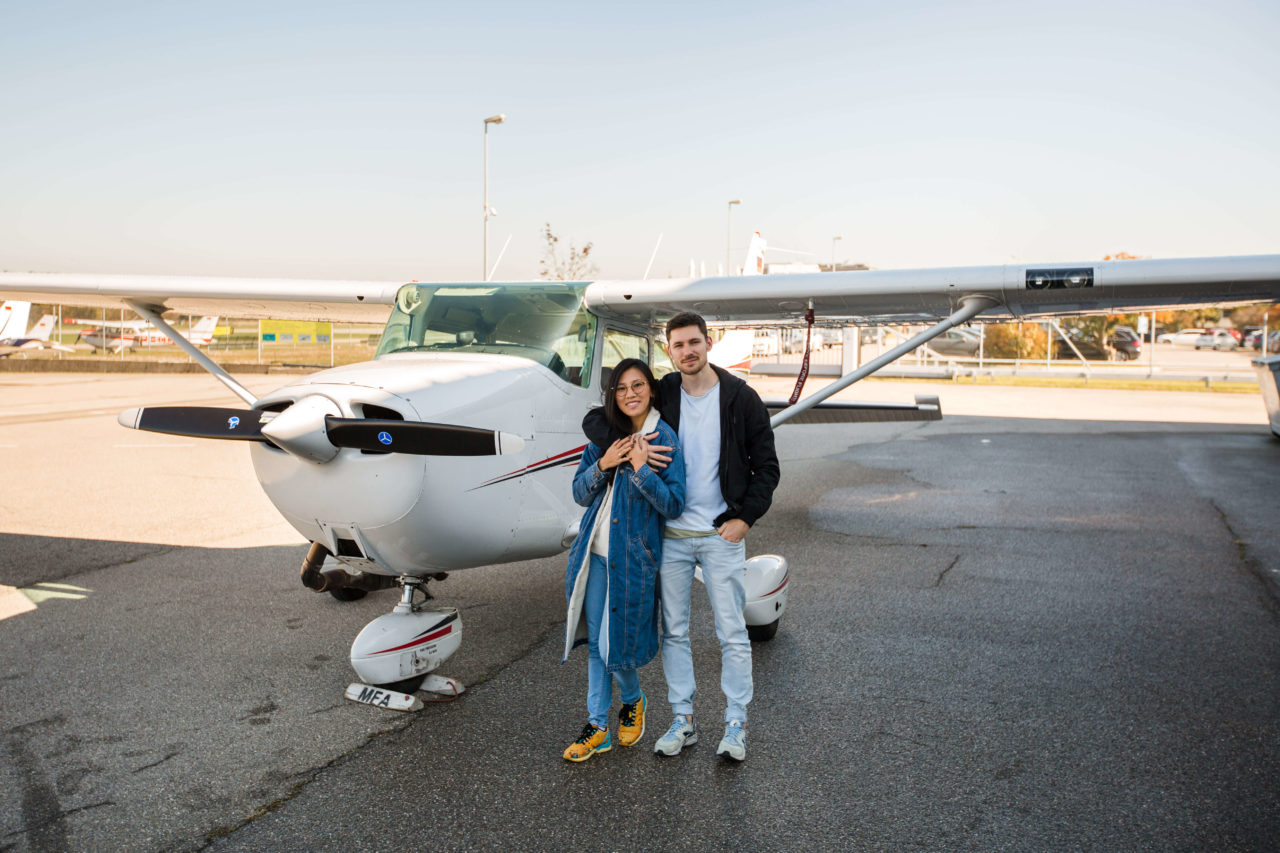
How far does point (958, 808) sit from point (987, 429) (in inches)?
560

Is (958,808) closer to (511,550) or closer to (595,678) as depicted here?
(595,678)

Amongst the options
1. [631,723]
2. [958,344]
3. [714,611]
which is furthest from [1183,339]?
[631,723]

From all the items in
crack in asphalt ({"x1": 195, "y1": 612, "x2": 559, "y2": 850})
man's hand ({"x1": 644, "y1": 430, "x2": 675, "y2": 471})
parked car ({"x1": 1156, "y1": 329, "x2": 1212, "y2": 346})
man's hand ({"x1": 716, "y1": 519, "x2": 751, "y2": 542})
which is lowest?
crack in asphalt ({"x1": 195, "y1": 612, "x2": 559, "y2": 850})

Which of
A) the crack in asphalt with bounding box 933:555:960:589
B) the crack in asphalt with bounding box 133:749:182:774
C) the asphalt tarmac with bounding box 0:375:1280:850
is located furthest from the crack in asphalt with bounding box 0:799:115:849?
the crack in asphalt with bounding box 933:555:960:589

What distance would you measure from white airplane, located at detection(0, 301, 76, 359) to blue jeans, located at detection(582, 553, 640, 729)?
27.9 meters

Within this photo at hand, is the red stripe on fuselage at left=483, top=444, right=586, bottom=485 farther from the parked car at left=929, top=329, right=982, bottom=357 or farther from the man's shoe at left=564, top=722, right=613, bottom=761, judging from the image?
the parked car at left=929, top=329, right=982, bottom=357

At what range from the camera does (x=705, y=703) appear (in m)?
4.01

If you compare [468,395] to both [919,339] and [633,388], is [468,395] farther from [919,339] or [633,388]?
[919,339]

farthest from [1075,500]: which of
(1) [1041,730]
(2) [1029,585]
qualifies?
(1) [1041,730]

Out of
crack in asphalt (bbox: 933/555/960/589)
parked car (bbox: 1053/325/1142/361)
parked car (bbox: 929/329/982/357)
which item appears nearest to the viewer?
crack in asphalt (bbox: 933/555/960/589)

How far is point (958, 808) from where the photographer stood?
306 centimetres

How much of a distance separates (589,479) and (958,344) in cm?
4671

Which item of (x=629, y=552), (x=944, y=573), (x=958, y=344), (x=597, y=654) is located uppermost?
(x=958, y=344)

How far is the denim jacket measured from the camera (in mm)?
3330
